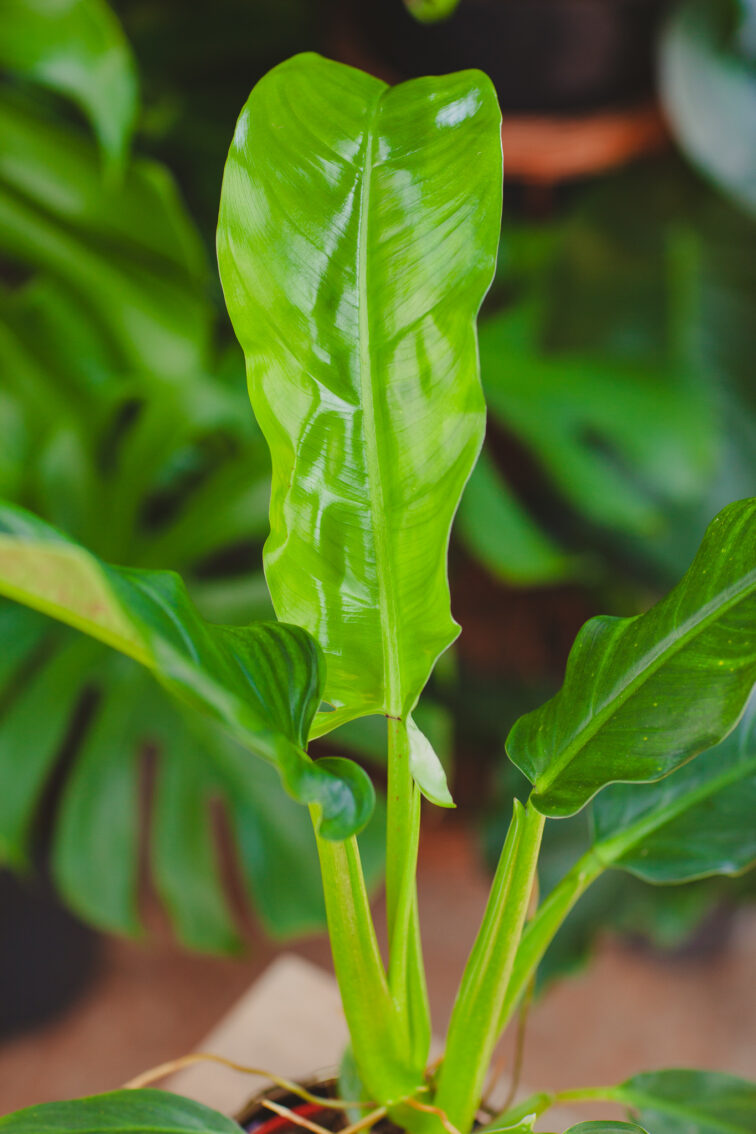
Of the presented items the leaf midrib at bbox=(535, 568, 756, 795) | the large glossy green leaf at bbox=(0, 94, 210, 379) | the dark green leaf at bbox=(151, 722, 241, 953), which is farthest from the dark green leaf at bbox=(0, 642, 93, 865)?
the leaf midrib at bbox=(535, 568, 756, 795)

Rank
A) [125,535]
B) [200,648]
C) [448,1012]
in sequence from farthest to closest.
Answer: [448,1012] < [125,535] < [200,648]

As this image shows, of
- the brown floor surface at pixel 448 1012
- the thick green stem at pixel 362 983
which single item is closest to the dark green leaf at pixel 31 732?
the brown floor surface at pixel 448 1012

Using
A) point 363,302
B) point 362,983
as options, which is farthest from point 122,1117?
point 363,302

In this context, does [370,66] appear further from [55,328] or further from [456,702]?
[456,702]

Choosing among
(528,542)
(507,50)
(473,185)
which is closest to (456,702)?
(528,542)

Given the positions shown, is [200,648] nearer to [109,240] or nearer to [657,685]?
[657,685]

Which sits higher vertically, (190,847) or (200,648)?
(200,648)

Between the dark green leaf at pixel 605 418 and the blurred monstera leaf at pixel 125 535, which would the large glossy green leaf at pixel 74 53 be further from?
the dark green leaf at pixel 605 418
